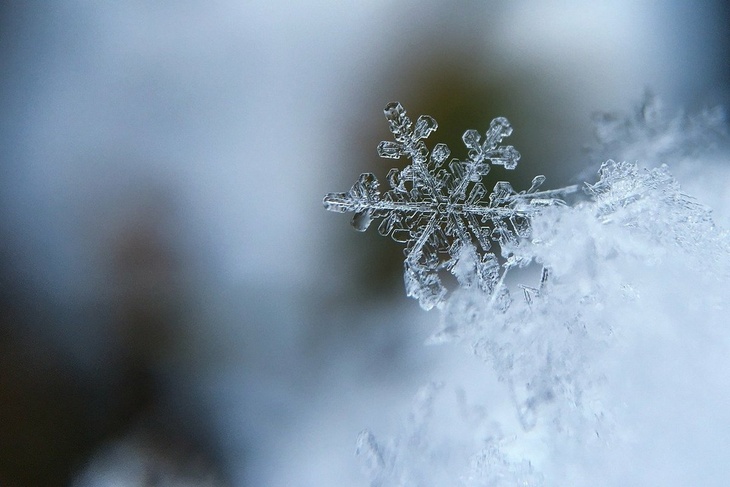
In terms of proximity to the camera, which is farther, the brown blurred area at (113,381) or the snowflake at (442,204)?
the brown blurred area at (113,381)

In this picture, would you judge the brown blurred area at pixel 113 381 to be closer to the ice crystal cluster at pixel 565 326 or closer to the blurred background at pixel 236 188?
the blurred background at pixel 236 188

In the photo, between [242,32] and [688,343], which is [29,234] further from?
[688,343]

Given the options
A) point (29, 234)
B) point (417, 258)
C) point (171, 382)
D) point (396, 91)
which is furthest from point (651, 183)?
point (29, 234)

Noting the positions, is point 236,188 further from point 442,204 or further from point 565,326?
point 565,326

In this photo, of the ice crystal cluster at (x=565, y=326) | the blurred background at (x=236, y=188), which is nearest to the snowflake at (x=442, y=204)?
the ice crystal cluster at (x=565, y=326)

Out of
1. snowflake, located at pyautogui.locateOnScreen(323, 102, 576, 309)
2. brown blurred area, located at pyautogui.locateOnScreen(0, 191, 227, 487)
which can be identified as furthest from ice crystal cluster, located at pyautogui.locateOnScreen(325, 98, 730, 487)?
brown blurred area, located at pyautogui.locateOnScreen(0, 191, 227, 487)
